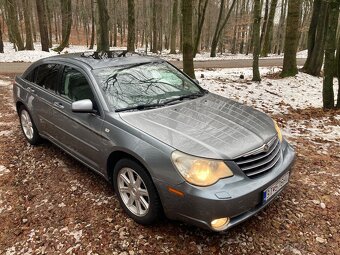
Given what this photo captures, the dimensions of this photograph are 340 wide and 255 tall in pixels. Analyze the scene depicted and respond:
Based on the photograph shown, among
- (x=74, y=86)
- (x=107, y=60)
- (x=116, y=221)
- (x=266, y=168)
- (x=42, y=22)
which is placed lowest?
(x=116, y=221)

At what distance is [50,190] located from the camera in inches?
166

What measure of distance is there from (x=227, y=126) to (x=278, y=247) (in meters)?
1.32

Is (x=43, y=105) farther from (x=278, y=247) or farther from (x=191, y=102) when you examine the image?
(x=278, y=247)

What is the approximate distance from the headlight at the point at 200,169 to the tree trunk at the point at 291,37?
962 cm

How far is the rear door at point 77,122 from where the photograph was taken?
12.0 feet

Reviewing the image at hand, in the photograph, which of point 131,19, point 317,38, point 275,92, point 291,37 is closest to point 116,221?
point 275,92

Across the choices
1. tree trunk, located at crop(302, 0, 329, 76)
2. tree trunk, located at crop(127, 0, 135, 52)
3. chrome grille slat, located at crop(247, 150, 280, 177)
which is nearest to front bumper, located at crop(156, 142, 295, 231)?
chrome grille slat, located at crop(247, 150, 280, 177)

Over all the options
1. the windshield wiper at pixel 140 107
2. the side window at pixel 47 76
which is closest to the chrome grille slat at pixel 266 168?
the windshield wiper at pixel 140 107

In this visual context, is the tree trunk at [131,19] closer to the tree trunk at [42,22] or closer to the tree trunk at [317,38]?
the tree trunk at [317,38]

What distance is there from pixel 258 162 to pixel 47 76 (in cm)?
346

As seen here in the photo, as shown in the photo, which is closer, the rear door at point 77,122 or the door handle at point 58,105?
the rear door at point 77,122

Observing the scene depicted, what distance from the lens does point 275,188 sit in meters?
3.16

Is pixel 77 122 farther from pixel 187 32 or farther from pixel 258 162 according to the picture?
Answer: pixel 187 32

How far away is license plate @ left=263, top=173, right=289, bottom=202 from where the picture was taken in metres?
3.01
